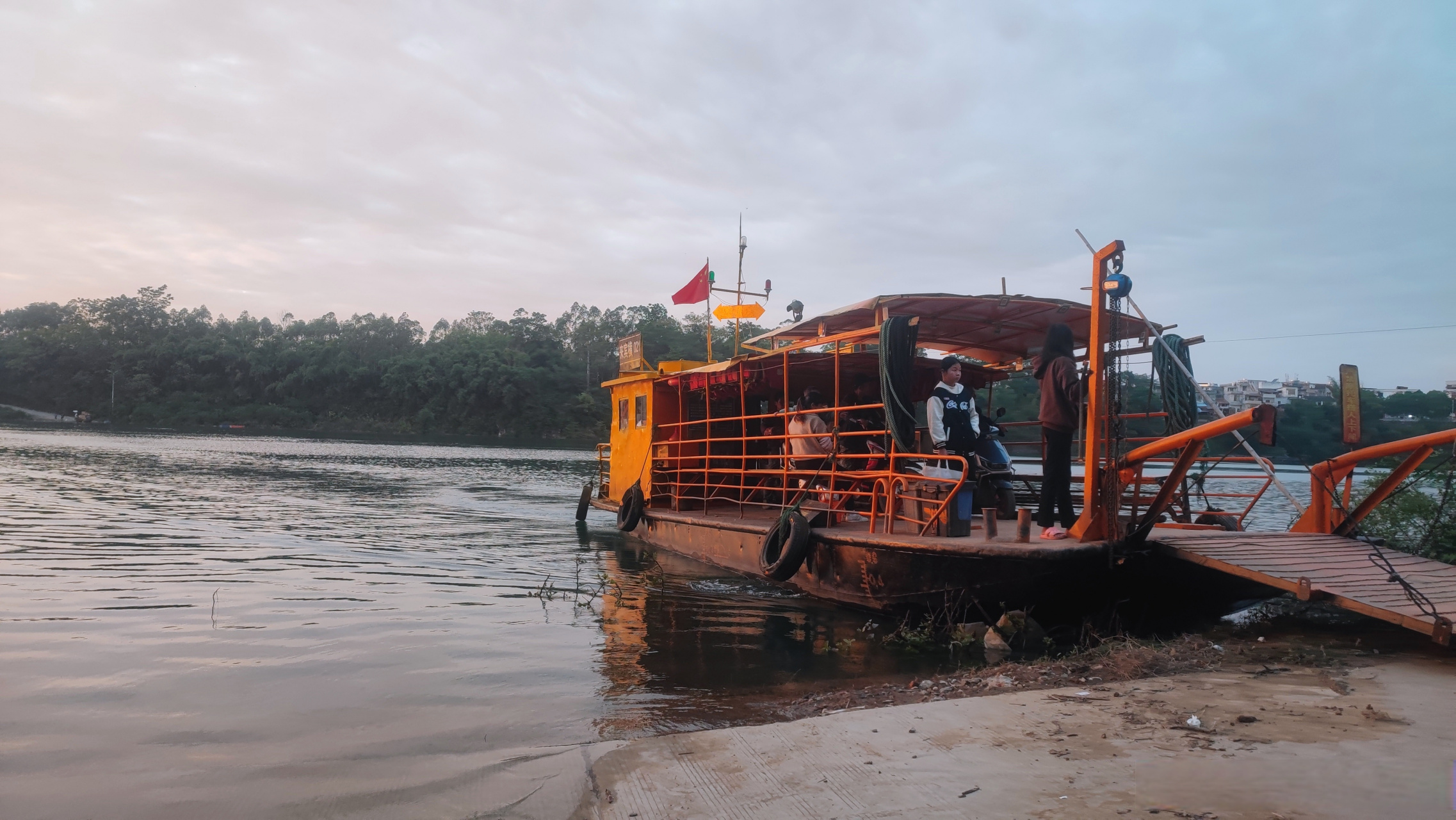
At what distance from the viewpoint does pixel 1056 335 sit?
6.41m

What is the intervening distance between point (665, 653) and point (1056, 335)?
159 inches

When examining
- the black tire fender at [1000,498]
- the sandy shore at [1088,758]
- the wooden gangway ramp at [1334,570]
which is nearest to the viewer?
the sandy shore at [1088,758]

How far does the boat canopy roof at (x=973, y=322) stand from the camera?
7477 millimetres

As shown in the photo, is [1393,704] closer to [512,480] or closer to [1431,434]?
[1431,434]

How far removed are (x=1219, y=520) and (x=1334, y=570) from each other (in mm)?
2864

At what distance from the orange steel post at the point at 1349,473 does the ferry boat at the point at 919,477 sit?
0.51m

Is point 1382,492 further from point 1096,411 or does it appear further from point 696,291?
point 696,291

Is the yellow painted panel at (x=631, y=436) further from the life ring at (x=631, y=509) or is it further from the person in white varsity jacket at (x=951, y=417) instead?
the person in white varsity jacket at (x=951, y=417)

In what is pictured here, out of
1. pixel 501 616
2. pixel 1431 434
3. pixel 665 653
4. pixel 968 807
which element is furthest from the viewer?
pixel 501 616

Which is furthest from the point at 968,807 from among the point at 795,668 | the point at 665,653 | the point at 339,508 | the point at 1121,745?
the point at 339,508

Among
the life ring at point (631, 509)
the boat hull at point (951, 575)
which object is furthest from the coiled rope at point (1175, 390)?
the life ring at point (631, 509)

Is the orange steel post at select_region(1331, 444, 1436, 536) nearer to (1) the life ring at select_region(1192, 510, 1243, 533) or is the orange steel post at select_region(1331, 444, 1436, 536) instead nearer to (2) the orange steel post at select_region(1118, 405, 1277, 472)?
(1) the life ring at select_region(1192, 510, 1243, 533)

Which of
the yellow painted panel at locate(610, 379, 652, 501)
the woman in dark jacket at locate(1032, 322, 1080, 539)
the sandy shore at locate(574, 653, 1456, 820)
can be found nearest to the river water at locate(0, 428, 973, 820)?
the sandy shore at locate(574, 653, 1456, 820)

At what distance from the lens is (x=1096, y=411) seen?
19.5ft
